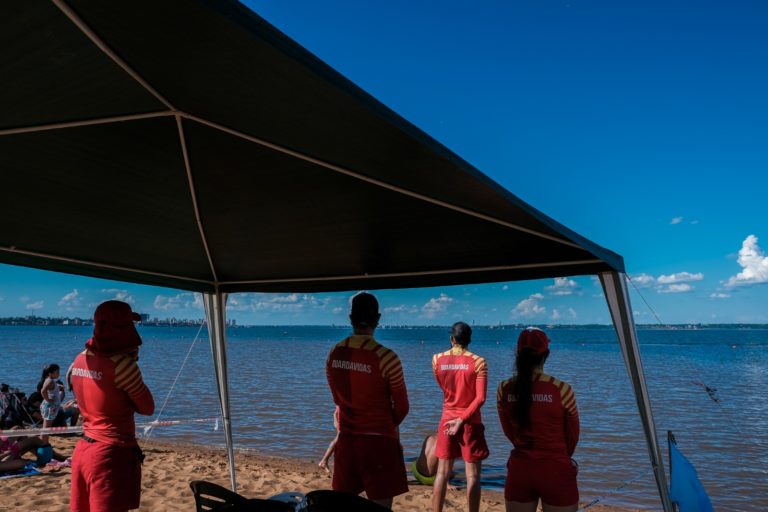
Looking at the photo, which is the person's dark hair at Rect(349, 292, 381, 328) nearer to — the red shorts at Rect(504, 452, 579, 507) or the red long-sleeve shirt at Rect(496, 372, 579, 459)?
the red long-sleeve shirt at Rect(496, 372, 579, 459)

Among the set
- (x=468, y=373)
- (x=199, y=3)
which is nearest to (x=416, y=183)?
(x=199, y=3)

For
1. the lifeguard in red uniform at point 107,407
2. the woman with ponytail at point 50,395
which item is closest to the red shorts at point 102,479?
the lifeguard in red uniform at point 107,407

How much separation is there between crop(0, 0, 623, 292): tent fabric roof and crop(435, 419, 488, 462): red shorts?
1.06m

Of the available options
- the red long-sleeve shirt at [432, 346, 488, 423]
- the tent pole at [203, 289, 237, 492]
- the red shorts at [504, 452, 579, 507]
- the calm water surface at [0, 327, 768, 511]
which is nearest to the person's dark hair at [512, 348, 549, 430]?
the red shorts at [504, 452, 579, 507]

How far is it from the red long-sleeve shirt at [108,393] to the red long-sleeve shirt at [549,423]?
5.69 feet

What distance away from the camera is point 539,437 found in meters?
2.46

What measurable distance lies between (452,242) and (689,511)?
6.69ft

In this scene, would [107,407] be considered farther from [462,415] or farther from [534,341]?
[462,415]

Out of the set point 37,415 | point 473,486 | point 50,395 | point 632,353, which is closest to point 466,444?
point 473,486

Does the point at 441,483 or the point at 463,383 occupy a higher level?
the point at 463,383

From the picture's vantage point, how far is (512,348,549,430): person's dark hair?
2482mm

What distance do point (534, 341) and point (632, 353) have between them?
0.76 meters

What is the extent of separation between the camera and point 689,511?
3.06 meters

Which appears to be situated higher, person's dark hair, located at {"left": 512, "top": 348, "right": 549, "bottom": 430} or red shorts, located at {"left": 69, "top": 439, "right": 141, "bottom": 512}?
person's dark hair, located at {"left": 512, "top": 348, "right": 549, "bottom": 430}
